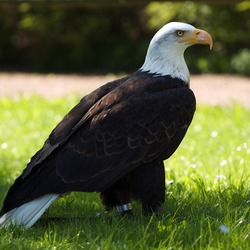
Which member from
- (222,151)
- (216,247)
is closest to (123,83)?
(216,247)

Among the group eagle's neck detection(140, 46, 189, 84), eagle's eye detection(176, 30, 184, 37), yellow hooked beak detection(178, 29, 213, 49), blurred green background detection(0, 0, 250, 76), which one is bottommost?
blurred green background detection(0, 0, 250, 76)

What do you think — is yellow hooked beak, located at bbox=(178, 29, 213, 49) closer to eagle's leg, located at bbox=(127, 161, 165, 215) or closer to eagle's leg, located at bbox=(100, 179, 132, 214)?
eagle's leg, located at bbox=(127, 161, 165, 215)

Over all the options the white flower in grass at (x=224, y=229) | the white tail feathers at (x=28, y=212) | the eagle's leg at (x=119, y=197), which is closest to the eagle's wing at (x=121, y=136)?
the white tail feathers at (x=28, y=212)

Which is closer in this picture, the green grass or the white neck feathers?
the green grass

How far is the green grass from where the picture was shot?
4.29 m

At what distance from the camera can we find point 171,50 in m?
5.43

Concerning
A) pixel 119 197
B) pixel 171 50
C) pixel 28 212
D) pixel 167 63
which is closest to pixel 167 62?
pixel 167 63

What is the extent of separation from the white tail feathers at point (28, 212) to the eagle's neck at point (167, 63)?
130 centimetres

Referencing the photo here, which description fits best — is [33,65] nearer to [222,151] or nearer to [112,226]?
[222,151]

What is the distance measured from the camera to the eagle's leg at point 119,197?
203 inches

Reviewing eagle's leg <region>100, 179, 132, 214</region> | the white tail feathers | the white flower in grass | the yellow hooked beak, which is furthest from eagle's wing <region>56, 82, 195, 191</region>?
the white flower in grass

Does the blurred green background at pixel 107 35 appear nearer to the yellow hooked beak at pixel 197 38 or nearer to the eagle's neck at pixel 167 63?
the yellow hooked beak at pixel 197 38

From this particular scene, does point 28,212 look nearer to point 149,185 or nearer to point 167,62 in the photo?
point 149,185

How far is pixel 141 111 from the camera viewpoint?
16.4 feet
